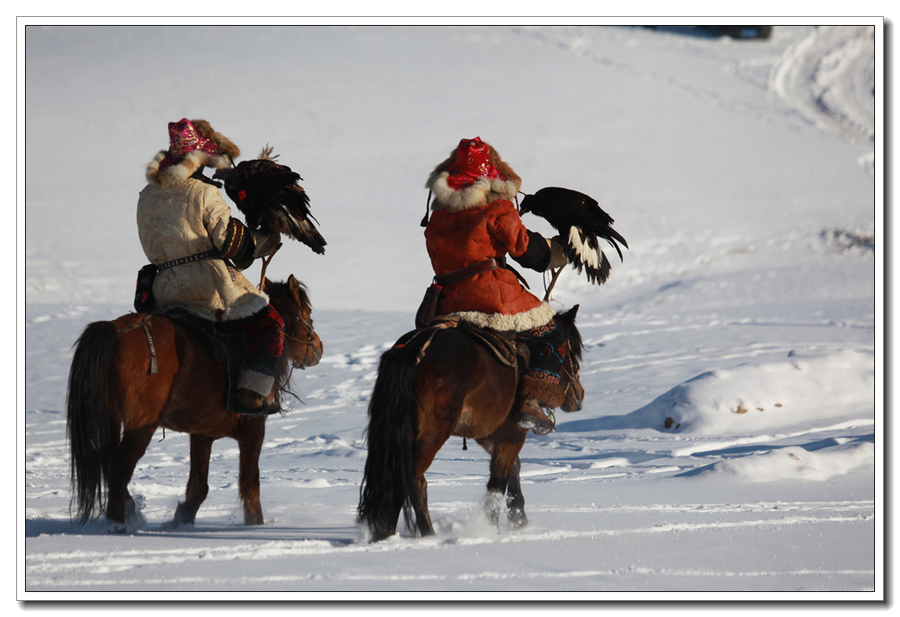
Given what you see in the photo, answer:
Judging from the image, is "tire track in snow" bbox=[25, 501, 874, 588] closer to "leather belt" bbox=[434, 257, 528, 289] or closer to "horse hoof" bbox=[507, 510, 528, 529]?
"horse hoof" bbox=[507, 510, 528, 529]

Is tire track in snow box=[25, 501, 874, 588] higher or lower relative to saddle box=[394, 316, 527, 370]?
lower

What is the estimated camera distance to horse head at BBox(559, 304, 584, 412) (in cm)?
416

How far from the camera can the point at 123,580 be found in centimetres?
302

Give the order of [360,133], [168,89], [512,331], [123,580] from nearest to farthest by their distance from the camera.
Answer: [123,580], [512,331], [360,133], [168,89]

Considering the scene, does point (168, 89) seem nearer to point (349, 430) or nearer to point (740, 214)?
point (740, 214)

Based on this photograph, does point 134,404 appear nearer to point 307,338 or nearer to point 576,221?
point 307,338

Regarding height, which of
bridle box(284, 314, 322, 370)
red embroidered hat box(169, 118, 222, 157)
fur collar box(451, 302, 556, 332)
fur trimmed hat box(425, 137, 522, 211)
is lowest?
bridle box(284, 314, 322, 370)

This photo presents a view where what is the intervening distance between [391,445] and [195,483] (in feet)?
4.13

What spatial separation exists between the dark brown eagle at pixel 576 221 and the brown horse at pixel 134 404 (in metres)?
1.54

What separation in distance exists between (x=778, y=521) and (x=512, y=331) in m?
1.64

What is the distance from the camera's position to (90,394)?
346 cm

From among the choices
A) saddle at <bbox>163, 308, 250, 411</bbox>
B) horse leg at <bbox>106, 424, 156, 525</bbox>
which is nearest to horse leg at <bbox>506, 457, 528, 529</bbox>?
saddle at <bbox>163, 308, 250, 411</bbox>

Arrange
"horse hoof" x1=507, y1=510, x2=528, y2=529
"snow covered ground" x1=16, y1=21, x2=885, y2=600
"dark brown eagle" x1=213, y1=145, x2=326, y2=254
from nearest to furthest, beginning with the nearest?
1. "snow covered ground" x1=16, y1=21, x2=885, y2=600
2. "dark brown eagle" x1=213, y1=145, x2=326, y2=254
3. "horse hoof" x1=507, y1=510, x2=528, y2=529
